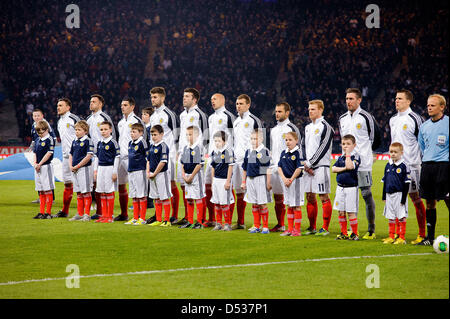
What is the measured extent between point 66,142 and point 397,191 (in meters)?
6.41

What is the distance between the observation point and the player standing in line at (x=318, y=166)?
995 cm

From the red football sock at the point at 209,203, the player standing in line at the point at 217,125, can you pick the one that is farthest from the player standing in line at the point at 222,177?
the red football sock at the point at 209,203

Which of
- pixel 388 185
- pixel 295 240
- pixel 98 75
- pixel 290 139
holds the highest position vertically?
pixel 98 75

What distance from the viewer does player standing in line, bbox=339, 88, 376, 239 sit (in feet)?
31.7

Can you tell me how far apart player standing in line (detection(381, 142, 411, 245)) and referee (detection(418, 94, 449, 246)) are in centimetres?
34

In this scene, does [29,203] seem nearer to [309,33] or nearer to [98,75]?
[98,75]

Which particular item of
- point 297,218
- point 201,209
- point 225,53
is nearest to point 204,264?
point 297,218

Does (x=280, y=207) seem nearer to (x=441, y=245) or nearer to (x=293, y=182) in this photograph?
(x=293, y=182)

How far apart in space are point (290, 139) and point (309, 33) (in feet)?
84.7

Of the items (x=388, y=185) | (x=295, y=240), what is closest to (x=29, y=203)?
(x=295, y=240)

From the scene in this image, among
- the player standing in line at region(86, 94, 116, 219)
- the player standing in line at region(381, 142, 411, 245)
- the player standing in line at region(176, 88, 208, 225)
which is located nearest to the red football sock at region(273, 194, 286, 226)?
the player standing in line at region(176, 88, 208, 225)
